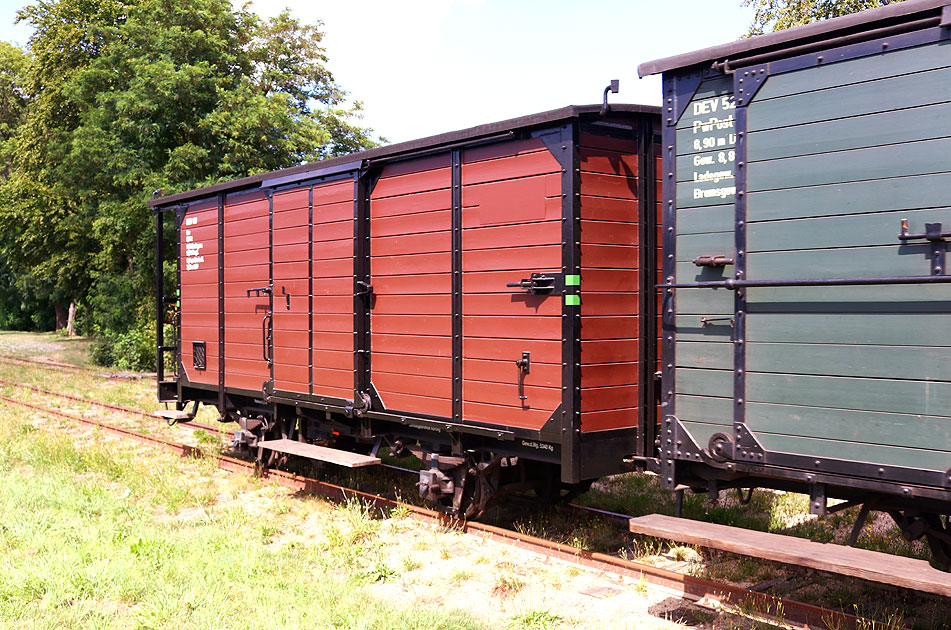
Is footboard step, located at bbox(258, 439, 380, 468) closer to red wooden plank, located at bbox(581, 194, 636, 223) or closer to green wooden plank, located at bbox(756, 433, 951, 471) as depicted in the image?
red wooden plank, located at bbox(581, 194, 636, 223)

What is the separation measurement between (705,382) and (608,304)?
1312 mm

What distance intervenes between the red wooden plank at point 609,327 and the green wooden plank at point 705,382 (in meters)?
0.99

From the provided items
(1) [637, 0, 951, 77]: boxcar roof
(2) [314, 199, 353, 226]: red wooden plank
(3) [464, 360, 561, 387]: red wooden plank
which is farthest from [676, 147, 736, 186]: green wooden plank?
(2) [314, 199, 353, 226]: red wooden plank

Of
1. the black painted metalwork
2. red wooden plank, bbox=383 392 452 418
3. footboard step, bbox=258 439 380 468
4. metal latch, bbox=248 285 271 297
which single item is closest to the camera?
the black painted metalwork

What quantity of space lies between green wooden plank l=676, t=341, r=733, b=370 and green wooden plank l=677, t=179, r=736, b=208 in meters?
0.95

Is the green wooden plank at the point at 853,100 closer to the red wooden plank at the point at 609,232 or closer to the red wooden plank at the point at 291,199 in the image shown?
the red wooden plank at the point at 609,232

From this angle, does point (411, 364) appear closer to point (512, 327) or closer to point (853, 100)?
point (512, 327)

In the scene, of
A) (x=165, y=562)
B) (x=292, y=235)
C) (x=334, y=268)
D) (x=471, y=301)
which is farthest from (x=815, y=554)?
(x=292, y=235)

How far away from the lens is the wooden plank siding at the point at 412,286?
7.28 metres

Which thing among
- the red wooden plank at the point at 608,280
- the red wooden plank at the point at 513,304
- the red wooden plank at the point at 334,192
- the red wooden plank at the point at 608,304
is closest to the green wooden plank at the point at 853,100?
the red wooden plank at the point at 608,280

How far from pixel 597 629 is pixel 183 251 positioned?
8.81 metres

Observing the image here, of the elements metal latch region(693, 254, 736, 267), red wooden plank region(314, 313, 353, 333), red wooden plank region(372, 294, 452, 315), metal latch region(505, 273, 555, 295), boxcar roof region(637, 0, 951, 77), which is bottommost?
red wooden plank region(314, 313, 353, 333)

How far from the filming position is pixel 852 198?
4543mm

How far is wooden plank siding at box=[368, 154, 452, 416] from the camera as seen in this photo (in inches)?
287
